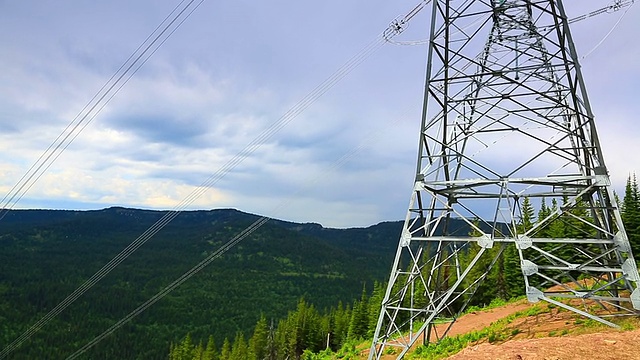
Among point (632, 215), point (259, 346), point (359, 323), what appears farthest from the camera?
point (259, 346)

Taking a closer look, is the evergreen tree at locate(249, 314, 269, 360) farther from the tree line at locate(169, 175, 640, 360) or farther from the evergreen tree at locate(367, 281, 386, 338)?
the evergreen tree at locate(367, 281, 386, 338)

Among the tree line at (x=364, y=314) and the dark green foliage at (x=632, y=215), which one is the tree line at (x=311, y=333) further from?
the dark green foliage at (x=632, y=215)

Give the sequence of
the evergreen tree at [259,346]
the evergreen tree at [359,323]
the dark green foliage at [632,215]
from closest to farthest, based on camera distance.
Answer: the dark green foliage at [632,215], the evergreen tree at [359,323], the evergreen tree at [259,346]

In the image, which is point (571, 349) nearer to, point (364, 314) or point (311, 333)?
point (364, 314)

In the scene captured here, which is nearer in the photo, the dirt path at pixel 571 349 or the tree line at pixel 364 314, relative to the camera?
the dirt path at pixel 571 349

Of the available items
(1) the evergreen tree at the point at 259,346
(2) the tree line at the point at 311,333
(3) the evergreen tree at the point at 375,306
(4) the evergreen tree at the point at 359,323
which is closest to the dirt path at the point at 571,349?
(3) the evergreen tree at the point at 375,306

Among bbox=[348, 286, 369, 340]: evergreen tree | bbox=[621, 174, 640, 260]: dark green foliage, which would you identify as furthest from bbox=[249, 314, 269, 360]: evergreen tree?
bbox=[621, 174, 640, 260]: dark green foliage

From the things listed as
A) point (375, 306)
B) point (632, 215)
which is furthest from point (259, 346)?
point (632, 215)

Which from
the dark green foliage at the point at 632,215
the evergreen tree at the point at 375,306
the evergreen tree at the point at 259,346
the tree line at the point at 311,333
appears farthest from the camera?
the evergreen tree at the point at 259,346

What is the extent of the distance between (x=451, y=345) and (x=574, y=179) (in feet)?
19.6

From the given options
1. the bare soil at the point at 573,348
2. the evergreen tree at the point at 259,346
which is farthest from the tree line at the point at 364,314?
the bare soil at the point at 573,348

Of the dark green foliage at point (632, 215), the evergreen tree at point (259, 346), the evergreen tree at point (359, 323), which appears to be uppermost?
the dark green foliage at point (632, 215)

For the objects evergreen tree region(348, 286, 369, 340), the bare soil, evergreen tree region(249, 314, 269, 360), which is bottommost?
evergreen tree region(249, 314, 269, 360)

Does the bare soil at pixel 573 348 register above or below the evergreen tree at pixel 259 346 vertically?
above
